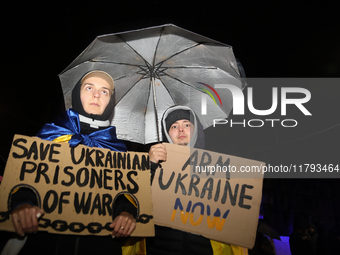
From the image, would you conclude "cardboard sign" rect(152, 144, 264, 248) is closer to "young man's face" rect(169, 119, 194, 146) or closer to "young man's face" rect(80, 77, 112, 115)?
"young man's face" rect(169, 119, 194, 146)

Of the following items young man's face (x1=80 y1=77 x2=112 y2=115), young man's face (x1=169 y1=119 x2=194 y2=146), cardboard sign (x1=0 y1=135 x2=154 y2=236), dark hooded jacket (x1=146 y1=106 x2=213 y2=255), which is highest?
young man's face (x1=80 y1=77 x2=112 y2=115)

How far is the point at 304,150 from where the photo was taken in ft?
32.1

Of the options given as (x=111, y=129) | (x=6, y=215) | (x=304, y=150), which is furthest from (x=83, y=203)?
(x=304, y=150)

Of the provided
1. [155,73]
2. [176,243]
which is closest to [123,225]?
[176,243]

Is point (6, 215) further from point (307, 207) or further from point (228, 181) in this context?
point (307, 207)

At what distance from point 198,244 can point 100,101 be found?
169 centimetres

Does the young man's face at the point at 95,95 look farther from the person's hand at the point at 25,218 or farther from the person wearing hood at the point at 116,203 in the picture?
the person's hand at the point at 25,218

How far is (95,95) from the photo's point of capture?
93.9 inches

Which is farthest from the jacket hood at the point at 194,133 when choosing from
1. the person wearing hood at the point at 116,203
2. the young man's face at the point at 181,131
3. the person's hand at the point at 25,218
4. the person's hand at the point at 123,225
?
the person's hand at the point at 25,218

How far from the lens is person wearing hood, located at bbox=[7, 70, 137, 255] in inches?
63.8

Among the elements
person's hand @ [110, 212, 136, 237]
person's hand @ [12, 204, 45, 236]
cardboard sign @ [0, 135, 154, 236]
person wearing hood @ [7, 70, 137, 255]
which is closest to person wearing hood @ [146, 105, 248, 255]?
cardboard sign @ [0, 135, 154, 236]

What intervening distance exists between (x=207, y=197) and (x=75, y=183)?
3.78 feet

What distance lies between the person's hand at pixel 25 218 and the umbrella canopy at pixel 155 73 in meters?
1.47

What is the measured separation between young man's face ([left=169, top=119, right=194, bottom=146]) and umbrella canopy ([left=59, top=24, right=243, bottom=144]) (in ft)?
0.61
